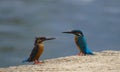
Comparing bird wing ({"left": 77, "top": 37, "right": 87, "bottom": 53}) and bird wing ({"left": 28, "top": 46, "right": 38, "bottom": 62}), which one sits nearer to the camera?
bird wing ({"left": 28, "top": 46, "right": 38, "bottom": 62})

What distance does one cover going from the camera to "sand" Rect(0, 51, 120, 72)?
46.4 ft

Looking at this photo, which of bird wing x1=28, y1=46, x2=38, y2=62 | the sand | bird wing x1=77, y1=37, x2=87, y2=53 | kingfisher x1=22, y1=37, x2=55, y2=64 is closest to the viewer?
the sand

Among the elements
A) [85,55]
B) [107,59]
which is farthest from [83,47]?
[107,59]

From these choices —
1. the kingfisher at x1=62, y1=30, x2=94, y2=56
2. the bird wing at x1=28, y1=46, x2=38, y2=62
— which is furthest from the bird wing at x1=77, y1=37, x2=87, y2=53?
the bird wing at x1=28, y1=46, x2=38, y2=62

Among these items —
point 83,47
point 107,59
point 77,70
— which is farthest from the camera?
point 83,47

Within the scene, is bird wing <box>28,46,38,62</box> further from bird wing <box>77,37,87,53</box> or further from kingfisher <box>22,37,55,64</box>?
bird wing <box>77,37,87,53</box>

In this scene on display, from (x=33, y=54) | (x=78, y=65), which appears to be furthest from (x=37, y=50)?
(x=78, y=65)

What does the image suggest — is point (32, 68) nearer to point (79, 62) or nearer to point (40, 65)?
point (40, 65)

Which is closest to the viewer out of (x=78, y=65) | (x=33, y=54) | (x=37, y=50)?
(x=78, y=65)

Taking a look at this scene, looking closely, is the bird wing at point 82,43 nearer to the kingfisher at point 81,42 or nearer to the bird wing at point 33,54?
the kingfisher at point 81,42

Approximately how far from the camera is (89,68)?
1424 centimetres

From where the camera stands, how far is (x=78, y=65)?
14938 millimetres

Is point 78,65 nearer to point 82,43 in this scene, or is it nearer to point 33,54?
point 33,54

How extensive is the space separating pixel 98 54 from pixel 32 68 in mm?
3662
